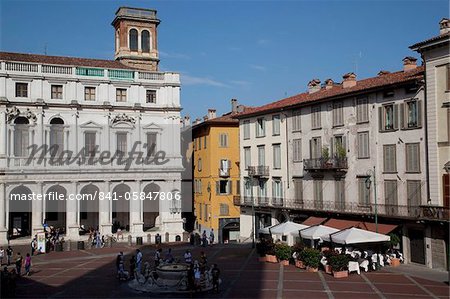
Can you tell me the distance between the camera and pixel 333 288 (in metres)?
26.2

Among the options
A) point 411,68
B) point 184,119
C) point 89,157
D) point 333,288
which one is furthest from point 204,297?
point 184,119

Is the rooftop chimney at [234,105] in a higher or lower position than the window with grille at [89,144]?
higher

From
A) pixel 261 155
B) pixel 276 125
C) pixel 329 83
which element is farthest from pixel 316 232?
pixel 329 83

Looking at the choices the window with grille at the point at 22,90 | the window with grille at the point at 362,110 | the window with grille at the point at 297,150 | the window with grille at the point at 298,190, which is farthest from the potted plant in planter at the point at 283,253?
the window with grille at the point at 22,90

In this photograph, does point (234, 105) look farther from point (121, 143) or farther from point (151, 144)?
point (121, 143)

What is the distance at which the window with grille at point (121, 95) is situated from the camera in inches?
2013

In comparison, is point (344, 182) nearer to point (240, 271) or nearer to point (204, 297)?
point (240, 271)

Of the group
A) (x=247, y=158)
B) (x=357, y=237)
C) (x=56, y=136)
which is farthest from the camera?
(x=247, y=158)

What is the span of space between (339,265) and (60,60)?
114ft

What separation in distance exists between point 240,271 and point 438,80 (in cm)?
1568

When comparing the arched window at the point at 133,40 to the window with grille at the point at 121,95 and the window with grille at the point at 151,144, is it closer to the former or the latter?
the window with grille at the point at 121,95

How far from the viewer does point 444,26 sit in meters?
31.8

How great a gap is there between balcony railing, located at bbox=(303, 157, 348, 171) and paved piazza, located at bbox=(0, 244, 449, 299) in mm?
8390

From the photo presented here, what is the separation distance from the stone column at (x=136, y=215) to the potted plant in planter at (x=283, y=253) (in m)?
20.2
